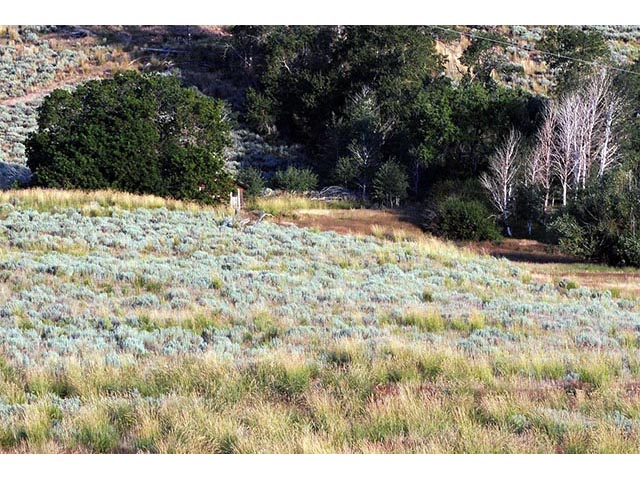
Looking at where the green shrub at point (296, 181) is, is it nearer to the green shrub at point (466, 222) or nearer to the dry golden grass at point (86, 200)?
the dry golden grass at point (86, 200)

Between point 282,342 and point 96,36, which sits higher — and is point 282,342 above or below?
below

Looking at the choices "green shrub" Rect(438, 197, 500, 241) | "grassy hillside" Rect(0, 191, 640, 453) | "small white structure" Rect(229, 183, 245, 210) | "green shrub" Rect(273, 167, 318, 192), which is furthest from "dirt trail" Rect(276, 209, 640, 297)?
"green shrub" Rect(273, 167, 318, 192)

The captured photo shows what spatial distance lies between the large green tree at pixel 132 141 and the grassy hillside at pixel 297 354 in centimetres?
917

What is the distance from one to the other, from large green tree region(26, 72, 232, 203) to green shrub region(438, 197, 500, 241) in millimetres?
9742

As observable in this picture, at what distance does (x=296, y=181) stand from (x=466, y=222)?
33.4ft

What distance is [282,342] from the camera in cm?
1102

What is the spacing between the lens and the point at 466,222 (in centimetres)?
2908

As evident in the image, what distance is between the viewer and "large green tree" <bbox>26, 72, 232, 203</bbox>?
30094 mm

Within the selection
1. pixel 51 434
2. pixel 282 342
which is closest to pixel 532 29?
pixel 282 342

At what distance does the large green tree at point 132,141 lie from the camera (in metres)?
30.1

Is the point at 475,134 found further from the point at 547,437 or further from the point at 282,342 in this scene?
the point at 547,437

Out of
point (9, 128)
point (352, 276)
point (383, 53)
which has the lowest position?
point (352, 276)

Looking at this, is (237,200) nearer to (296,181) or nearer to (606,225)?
(296,181)

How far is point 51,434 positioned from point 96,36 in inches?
2173
